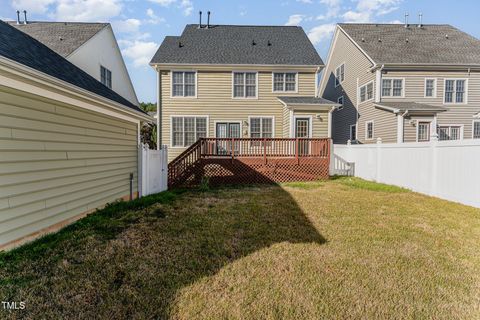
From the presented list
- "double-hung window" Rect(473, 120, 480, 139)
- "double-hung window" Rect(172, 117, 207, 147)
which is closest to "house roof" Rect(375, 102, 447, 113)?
"double-hung window" Rect(473, 120, 480, 139)

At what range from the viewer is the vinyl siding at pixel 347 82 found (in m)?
14.7

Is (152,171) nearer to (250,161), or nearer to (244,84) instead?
(250,161)

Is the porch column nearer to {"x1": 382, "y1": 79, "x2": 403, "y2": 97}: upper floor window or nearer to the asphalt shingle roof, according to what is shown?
{"x1": 382, "y1": 79, "x2": 403, "y2": 97}: upper floor window

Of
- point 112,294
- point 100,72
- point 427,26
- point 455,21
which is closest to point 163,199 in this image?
point 112,294

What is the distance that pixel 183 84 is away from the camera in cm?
1342

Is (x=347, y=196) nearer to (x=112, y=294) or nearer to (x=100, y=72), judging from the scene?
(x=112, y=294)

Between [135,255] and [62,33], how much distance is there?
10361mm

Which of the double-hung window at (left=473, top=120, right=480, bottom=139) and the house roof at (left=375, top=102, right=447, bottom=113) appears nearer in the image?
the house roof at (left=375, top=102, right=447, bottom=113)

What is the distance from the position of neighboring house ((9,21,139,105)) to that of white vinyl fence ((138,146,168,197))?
3.90m

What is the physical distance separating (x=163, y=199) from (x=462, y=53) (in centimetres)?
1783

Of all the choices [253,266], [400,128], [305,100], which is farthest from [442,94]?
[253,266]

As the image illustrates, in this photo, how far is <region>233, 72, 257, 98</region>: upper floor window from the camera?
13.5 metres

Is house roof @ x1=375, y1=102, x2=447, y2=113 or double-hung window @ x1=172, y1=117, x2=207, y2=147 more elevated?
house roof @ x1=375, y1=102, x2=447, y2=113

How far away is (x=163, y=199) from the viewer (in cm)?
685
